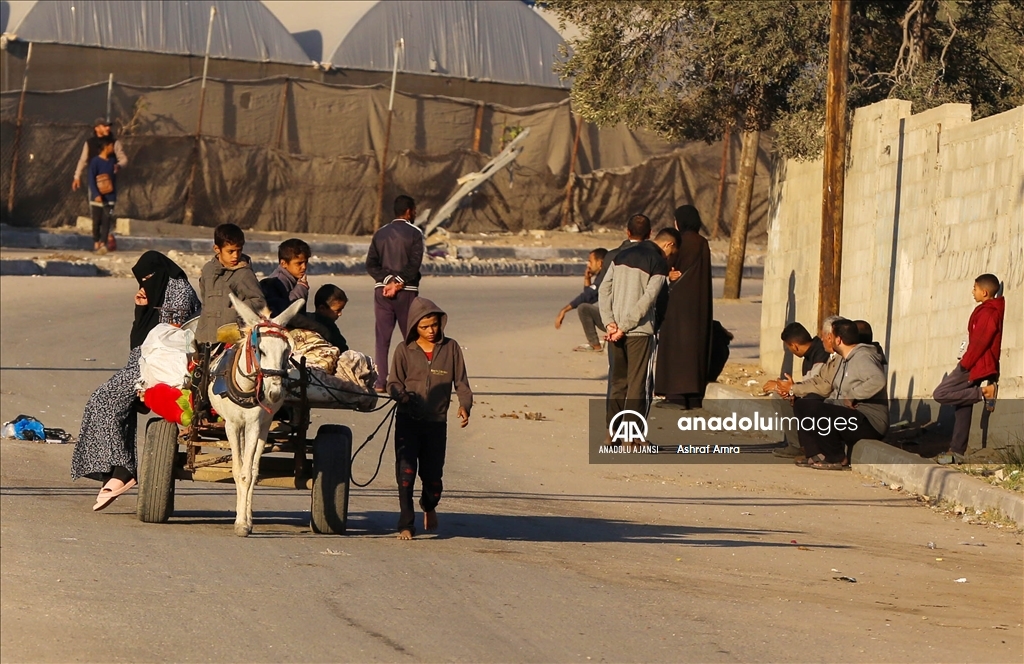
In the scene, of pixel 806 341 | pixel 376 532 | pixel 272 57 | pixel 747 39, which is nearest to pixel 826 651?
pixel 376 532

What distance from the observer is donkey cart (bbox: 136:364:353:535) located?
31.4 ft

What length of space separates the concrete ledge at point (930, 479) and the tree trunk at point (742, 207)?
11362mm

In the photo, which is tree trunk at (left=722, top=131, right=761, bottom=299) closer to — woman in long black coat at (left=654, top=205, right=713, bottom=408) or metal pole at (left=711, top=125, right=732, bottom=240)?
woman in long black coat at (left=654, top=205, right=713, bottom=408)

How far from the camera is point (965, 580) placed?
9.62 m

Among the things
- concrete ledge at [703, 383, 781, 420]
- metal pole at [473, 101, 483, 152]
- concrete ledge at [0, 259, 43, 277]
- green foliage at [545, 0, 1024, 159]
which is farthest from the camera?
metal pole at [473, 101, 483, 152]

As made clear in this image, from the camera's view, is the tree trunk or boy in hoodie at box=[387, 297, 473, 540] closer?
boy in hoodie at box=[387, 297, 473, 540]

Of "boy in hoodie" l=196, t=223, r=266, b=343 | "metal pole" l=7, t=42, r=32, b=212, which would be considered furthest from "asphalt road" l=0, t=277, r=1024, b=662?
"metal pole" l=7, t=42, r=32, b=212

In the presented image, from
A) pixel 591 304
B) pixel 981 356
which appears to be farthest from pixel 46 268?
pixel 981 356

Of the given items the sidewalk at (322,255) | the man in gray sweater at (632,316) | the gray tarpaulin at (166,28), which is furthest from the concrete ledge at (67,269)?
the man in gray sweater at (632,316)

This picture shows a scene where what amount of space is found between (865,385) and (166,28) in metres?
28.6

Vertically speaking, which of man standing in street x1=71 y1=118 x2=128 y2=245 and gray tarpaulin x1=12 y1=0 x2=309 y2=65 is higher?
gray tarpaulin x1=12 y1=0 x2=309 y2=65

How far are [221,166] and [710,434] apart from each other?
19764 millimetres

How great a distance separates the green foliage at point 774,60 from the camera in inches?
730

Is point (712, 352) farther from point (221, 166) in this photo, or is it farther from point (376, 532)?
point (221, 166)
